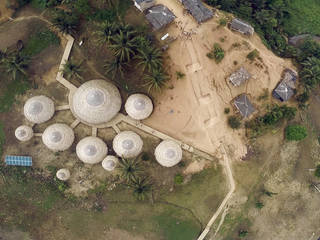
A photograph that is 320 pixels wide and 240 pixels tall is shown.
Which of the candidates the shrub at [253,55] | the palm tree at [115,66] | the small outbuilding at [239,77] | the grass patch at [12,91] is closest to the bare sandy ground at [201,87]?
the shrub at [253,55]

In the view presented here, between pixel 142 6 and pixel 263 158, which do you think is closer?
pixel 142 6

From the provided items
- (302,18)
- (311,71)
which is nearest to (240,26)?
(311,71)

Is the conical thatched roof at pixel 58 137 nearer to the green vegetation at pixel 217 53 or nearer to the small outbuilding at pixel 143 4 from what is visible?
the small outbuilding at pixel 143 4

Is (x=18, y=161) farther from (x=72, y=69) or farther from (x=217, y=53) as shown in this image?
(x=217, y=53)

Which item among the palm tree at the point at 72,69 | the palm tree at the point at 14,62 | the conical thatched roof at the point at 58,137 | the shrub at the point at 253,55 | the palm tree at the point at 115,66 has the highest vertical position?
the palm tree at the point at 14,62

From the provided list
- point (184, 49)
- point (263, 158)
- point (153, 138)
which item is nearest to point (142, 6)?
point (184, 49)

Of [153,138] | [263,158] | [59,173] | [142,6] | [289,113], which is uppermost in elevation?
[142,6]

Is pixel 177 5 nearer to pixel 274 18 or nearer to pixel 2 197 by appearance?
pixel 274 18
